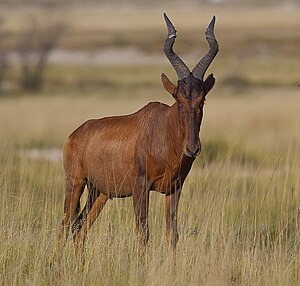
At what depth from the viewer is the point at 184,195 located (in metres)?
10.9

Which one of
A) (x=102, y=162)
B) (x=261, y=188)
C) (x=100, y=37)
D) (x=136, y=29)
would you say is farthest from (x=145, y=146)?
(x=136, y=29)

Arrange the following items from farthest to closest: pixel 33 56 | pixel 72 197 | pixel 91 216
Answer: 1. pixel 33 56
2. pixel 72 197
3. pixel 91 216

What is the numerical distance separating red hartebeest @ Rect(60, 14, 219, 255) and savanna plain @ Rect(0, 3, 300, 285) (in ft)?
0.74

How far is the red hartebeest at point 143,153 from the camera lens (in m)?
8.49

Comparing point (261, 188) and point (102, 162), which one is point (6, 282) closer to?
point (102, 162)

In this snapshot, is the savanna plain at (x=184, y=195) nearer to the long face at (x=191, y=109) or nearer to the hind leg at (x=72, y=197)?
the hind leg at (x=72, y=197)

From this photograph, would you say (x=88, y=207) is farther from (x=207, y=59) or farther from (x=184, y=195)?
(x=207, y=59)

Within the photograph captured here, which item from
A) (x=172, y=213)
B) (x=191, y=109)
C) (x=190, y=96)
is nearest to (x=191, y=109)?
(x=191, y=109)

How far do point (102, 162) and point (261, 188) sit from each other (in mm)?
4312

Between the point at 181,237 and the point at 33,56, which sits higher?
the point at 33,56

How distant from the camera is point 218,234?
9.05 meters

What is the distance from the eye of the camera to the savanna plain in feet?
26.5

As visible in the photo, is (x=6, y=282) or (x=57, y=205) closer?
(x=6, y=282)

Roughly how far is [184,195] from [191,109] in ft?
8.85
